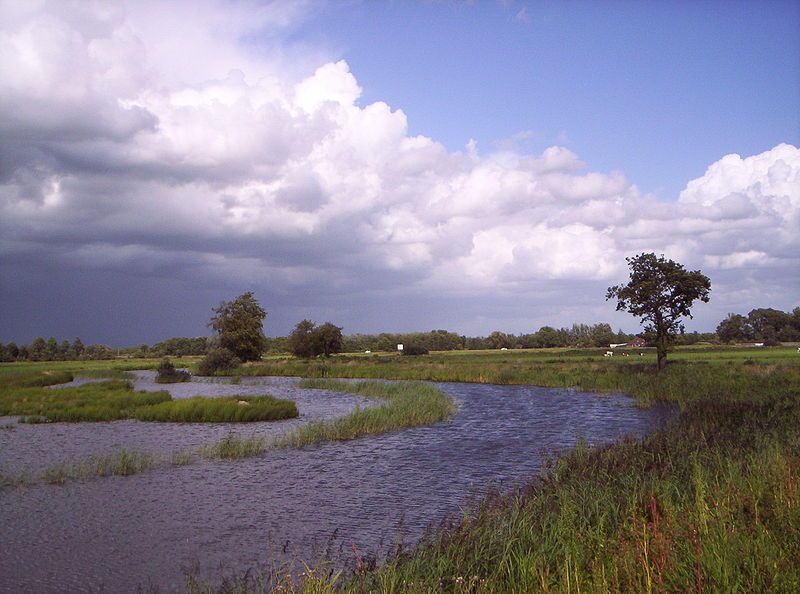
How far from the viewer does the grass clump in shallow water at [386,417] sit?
81.9 feet

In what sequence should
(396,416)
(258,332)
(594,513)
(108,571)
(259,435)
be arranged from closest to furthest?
1. (594,513)
2. (108,571)
3. (259,435)
4. (396,416)
5. (258,332)

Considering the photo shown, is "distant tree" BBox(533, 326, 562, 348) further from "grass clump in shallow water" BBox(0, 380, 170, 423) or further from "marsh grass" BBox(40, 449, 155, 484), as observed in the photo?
"marsh grass" BBox(40, 449, 155, 484)

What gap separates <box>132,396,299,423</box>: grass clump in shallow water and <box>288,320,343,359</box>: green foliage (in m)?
63.0

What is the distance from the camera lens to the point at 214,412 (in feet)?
105

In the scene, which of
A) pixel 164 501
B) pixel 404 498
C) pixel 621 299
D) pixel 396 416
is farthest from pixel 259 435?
pixel 621 299

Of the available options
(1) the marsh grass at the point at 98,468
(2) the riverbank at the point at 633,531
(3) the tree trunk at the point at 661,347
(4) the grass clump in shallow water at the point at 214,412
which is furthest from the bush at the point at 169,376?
(2) the riverbank at the point at 633,531

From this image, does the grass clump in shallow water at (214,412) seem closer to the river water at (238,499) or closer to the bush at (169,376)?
the river water at (238,499)

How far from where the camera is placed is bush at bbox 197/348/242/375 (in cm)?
7294

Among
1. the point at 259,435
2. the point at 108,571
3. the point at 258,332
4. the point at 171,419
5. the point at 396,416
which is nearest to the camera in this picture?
the point at 108,571

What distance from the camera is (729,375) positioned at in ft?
120

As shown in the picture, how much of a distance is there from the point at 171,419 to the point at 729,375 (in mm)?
32676

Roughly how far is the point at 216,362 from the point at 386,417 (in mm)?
50690

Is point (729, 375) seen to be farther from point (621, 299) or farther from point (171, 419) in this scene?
point (171, 419)

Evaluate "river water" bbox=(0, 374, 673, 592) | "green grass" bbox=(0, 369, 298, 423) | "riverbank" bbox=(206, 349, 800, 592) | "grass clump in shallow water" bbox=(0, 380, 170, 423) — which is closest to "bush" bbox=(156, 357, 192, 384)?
"grass clump in shallow water" bbox=(0, 380, 170, 423)
